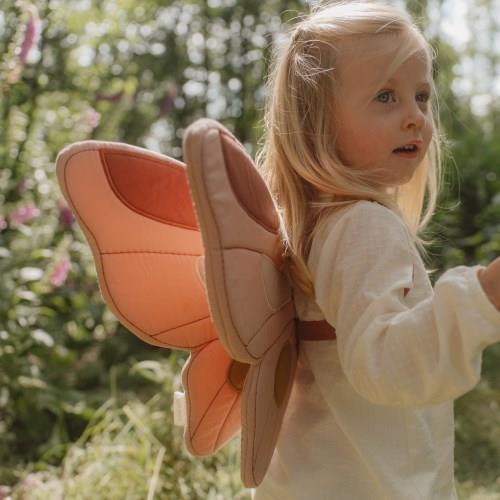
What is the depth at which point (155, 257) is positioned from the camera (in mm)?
1422

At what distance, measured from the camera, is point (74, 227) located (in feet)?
12.0

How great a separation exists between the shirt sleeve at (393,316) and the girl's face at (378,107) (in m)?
0.12

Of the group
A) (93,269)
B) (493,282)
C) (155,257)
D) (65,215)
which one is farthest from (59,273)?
(493,282)

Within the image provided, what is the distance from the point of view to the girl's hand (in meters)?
0.95

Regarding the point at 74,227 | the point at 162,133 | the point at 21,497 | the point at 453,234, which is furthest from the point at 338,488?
the point at 162,133

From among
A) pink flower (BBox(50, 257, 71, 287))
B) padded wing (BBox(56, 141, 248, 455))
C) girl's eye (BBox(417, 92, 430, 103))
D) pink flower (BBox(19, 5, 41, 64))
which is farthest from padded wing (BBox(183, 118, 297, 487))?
pink flower (BBox(50, 257, 71, 287))

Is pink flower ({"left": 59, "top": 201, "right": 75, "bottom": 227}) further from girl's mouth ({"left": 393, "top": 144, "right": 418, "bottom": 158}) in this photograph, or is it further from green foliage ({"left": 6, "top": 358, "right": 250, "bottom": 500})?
girl's mouth ({"left": 393, "top": 144, "right": 418, "bottom": 158})

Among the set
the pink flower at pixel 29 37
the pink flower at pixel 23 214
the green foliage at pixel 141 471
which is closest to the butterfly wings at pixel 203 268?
the green foliage at pixel 141 471

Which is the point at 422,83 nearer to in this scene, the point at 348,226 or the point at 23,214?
the point at 348,226

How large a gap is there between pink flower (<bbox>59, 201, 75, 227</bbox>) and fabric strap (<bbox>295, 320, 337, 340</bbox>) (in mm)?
2156

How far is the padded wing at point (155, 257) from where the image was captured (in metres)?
1.36

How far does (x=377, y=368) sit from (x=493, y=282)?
0.59ft

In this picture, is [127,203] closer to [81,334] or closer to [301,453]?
[301,453]

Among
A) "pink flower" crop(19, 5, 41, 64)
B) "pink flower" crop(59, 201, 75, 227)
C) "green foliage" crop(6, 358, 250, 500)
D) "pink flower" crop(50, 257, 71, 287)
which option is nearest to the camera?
"green foliage" crop(6, 358, 250, 500)
